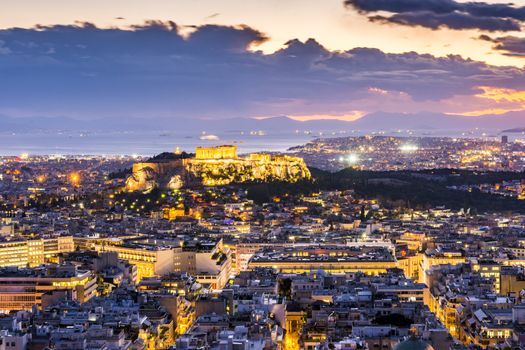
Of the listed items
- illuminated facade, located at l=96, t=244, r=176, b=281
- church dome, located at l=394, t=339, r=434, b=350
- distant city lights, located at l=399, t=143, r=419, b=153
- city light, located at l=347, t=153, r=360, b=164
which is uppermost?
distant city lights, located at l=399, t=143, r=419, b=153

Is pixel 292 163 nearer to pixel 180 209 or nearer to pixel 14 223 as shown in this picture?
pixel 180 209

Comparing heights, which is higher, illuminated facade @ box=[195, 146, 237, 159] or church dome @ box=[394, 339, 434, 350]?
illuminated facade @ box=[195, 146, 237, 159]

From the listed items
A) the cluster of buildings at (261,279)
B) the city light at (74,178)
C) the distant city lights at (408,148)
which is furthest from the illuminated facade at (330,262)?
the distant city lights at (408,148)

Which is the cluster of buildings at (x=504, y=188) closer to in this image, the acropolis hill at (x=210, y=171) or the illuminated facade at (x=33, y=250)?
the acropolis hill at (x=210, y=171)

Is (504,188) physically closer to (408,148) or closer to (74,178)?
(74,178)

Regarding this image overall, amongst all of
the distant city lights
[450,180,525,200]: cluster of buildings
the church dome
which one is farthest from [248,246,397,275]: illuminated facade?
the distant city lights

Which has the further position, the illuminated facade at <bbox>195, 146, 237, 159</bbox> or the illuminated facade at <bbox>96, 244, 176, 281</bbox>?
the illuminated facade at <bbox>195, 146, 237, 159</bbox>

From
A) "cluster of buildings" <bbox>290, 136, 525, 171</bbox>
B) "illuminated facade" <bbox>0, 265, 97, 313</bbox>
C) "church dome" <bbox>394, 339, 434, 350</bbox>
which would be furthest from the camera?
"cluster of buildings" <bbox>290, 136, 525, 171</bbox>

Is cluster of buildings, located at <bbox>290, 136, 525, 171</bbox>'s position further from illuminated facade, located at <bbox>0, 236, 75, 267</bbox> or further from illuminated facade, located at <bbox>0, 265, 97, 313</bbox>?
illuminated facade, located at <bbox>0, 265, 97, 313</bbox>

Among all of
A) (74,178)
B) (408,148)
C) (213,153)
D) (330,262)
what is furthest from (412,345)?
(408,148)
